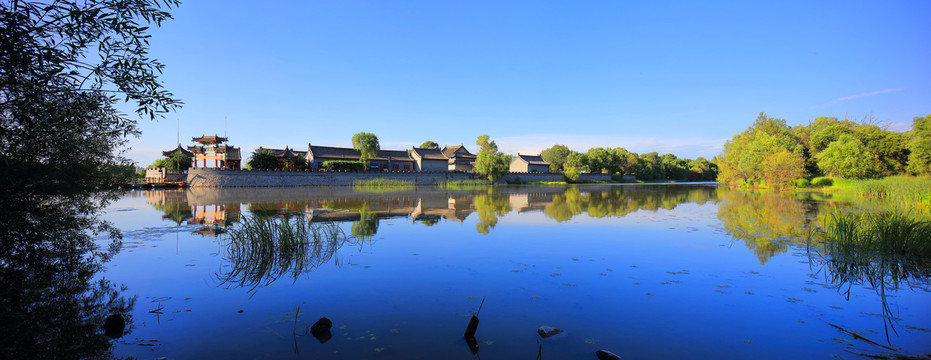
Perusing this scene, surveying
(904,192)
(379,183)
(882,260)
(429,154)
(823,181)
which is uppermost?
(429,154)

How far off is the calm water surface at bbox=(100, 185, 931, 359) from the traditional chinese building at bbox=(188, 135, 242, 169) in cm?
4278

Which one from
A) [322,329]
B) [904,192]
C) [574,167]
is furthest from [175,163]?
[904,192]

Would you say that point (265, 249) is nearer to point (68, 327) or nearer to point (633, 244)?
point (68, 327)

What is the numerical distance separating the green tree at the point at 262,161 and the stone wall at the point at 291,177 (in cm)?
191

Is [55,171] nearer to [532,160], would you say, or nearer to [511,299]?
[511,299]

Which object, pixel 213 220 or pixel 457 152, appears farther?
pixel 457 152

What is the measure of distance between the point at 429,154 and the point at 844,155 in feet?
178

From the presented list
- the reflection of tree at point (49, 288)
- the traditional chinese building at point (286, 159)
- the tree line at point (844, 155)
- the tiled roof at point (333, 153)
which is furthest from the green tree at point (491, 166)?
the reflection of tree at point (49, 288)

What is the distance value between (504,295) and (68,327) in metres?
5.41

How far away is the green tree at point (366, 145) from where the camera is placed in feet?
203

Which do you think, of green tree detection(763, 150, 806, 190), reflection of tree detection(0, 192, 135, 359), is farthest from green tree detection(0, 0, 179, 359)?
green tree detection(763, 150, 806, 190)

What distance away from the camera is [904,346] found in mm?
4203

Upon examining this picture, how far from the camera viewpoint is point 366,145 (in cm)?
6209

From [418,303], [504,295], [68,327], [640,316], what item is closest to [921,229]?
[640,316]
